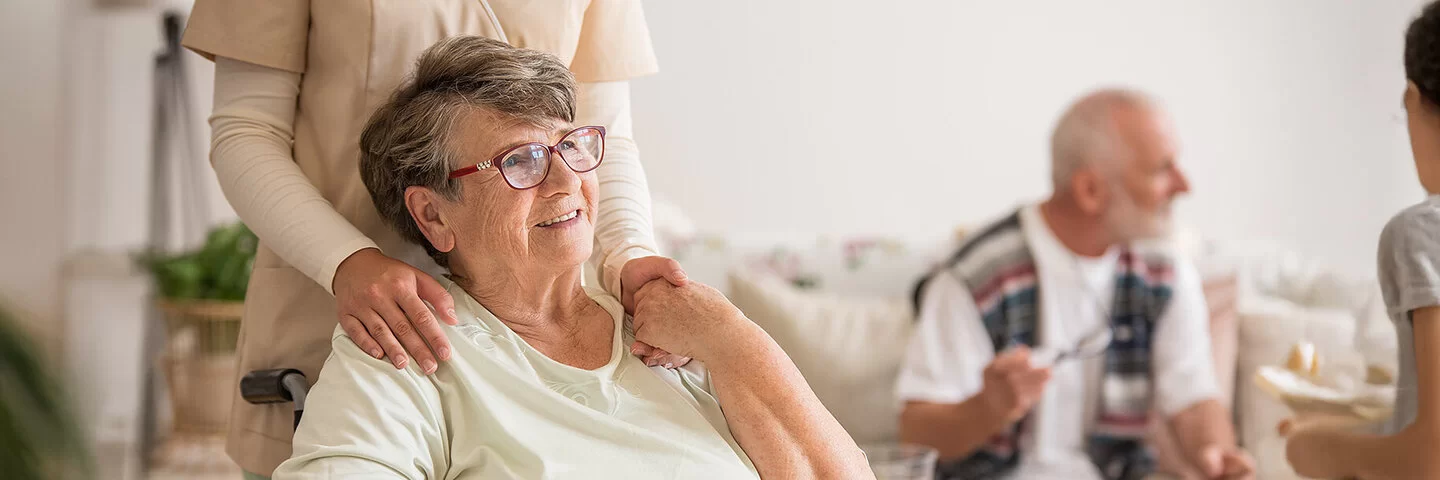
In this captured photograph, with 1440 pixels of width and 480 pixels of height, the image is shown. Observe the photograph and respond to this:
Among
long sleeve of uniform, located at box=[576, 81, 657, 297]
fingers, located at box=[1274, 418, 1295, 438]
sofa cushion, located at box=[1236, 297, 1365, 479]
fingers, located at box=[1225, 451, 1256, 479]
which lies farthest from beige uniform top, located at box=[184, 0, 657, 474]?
fingers, located at box=[1225, 451, 1256, 479]

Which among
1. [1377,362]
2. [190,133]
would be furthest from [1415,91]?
[190,133]

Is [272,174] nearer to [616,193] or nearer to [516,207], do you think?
[516,207]

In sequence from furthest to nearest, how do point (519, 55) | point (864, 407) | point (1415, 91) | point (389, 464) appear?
1. point (864, 407)
2. point (1415, 91)
3. point (519, 55)
4. point (389, 464)

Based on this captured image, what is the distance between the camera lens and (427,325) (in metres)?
1.03

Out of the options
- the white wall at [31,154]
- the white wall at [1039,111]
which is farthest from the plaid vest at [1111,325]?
the white wall at [31,154]

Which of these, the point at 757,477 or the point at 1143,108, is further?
the point at 1143,108

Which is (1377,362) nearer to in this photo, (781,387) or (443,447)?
(781,387)

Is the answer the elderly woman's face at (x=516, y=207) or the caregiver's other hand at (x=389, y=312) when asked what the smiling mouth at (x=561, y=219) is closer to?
the elderly woman's face at (x=516, y=207)

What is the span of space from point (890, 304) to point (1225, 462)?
2.60 ft

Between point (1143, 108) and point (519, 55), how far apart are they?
74.3 inches

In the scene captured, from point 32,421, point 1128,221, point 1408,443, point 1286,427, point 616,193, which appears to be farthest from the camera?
point 1128,221

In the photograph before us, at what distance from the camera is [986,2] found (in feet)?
9.84

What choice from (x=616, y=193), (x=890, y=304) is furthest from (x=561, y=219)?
(x=890, y=304)

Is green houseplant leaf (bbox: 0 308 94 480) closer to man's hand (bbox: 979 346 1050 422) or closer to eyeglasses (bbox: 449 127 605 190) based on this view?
eyeglasses (bbox: 449 127 605 190)
